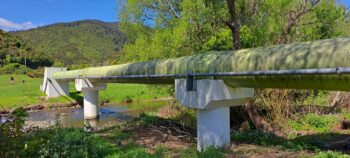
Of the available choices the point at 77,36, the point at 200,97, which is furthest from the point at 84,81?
the point at 77,36

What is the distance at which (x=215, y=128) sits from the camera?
7.39m

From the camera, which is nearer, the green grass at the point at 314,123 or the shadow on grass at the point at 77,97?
the green grass at the point at 314,123

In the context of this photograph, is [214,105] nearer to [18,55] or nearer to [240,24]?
[240,24]

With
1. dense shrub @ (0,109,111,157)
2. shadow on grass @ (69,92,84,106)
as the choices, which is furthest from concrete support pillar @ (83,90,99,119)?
dense shrub @ (0,109,111,157)

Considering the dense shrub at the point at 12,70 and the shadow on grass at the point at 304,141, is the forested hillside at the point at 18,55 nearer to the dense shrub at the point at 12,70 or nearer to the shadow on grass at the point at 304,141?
the dense shrub at the point at 12,70

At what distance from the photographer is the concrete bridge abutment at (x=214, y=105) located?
7160 mm

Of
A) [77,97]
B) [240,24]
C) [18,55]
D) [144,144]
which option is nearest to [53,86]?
[77,97]

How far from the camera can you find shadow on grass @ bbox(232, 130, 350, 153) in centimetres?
755

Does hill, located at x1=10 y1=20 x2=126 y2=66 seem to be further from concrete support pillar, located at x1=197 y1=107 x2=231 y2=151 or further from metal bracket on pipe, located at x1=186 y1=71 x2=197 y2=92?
concrete support pillar, located at x1=197 y1=107 x2=231 y2=151

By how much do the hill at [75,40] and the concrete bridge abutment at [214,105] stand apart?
90.1 metres

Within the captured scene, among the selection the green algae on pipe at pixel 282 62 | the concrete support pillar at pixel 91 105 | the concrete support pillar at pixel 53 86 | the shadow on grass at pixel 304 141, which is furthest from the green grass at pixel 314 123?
the concrete support pillar at pixel 53 86

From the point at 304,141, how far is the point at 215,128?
2.44m

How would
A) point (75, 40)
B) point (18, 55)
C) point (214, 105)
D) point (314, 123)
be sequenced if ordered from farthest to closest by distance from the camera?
point (75, 40)
point (18, 55)
point (314, 123)
point (214, 105)

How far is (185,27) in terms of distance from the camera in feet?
47.5
